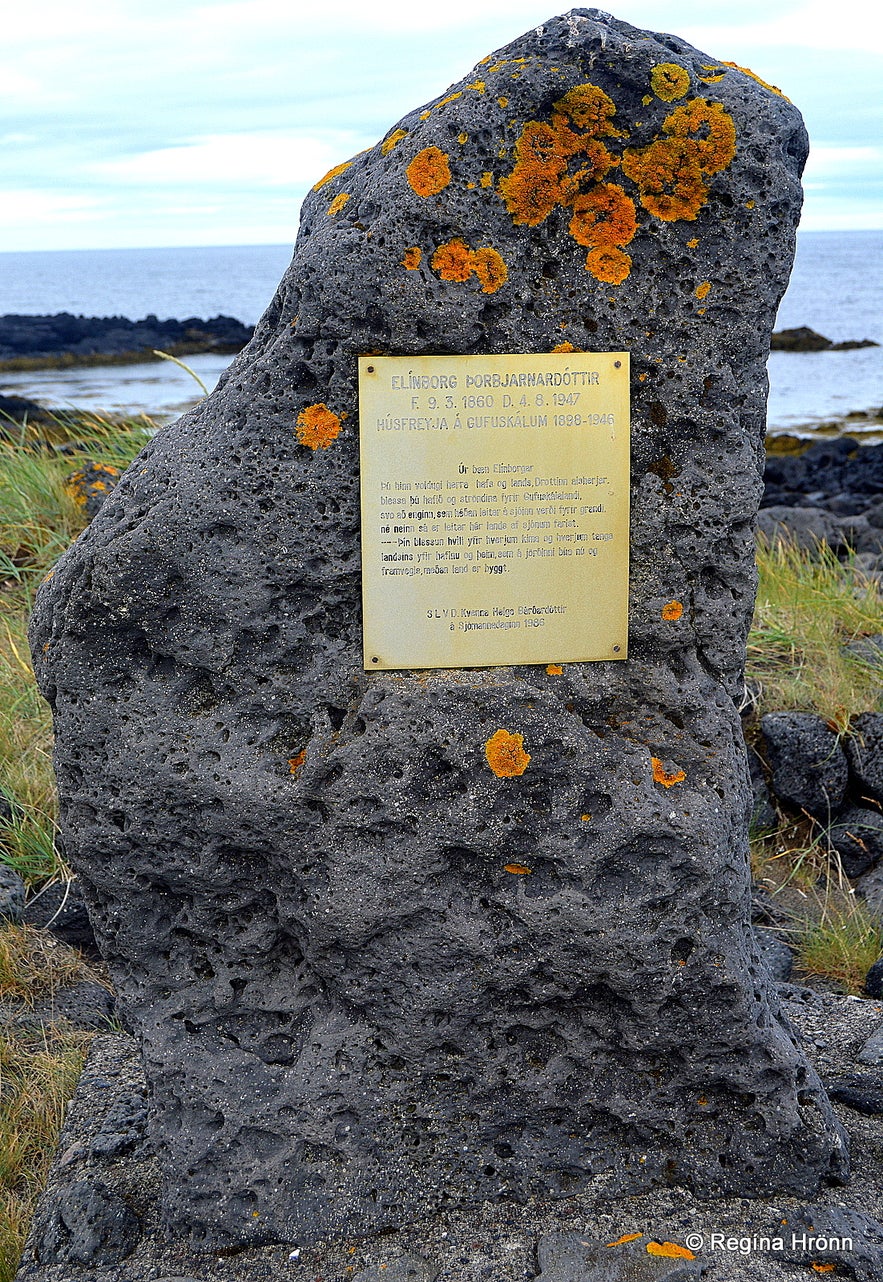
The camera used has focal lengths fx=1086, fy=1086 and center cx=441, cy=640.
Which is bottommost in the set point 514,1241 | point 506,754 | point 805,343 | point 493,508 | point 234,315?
point 514,1241

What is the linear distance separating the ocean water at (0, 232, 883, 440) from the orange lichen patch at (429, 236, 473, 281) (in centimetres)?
556

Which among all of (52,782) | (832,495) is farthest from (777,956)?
(832,495)

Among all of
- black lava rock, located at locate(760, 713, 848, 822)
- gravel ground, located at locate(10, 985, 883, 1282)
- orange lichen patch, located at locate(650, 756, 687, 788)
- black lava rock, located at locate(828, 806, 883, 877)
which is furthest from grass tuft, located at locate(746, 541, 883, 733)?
orange lichen patch, located at locate(650, 756, 687, 788)

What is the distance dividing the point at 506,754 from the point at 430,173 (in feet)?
4.21

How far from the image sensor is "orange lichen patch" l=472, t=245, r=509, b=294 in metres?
2.36

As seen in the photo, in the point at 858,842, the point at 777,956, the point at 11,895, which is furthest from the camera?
the point at 858,842

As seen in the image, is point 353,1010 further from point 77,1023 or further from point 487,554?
point 77,1023

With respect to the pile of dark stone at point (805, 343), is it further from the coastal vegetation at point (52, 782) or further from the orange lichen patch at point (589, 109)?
the orange lichen patch at point (589, 109)

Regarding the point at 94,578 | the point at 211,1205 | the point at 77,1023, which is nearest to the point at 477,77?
the point at 94,578

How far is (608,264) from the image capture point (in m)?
2.40

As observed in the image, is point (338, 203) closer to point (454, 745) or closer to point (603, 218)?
point (603, 218)

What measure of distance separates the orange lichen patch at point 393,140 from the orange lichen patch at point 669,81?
1.81 feet

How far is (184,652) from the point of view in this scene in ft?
8.24

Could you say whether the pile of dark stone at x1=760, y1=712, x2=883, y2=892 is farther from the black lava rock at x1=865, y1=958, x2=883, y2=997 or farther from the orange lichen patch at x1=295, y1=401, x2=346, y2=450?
the orange lichen patch at x1=295, y1=401, x2=346, y2=450
